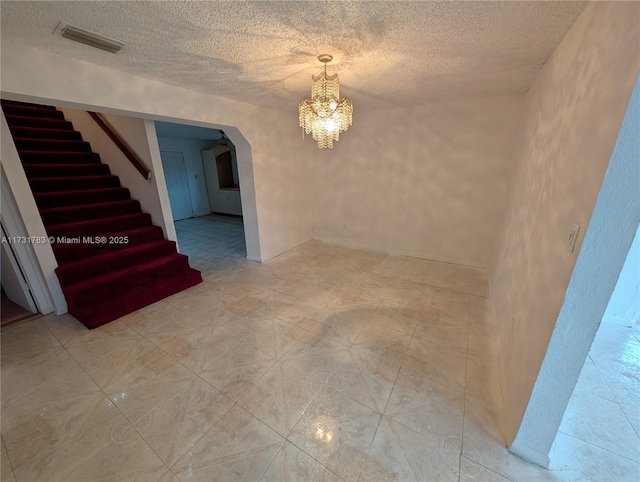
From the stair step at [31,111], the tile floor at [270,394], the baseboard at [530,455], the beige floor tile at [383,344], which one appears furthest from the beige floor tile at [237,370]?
the stair step at [31,111]

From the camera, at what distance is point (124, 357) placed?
1.98 metres

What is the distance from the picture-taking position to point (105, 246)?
A: 304cm

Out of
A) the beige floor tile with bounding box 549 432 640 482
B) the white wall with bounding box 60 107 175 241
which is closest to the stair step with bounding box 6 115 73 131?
the white wall with bounding box 60 107 175 241

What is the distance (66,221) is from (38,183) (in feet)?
2.02

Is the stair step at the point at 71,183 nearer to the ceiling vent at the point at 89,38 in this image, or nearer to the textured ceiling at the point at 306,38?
the textured ceiling at the point at 306,38

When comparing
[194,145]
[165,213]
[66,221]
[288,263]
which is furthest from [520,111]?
[194,145]

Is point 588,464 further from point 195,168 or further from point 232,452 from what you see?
point 195,168

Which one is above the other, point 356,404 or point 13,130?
point 13,130

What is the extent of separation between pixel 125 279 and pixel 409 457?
10.1 feet

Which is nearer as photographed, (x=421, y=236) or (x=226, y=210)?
(x=421, y=236)

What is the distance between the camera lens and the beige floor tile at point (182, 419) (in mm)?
1349

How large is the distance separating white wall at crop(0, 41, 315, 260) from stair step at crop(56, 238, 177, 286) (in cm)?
119

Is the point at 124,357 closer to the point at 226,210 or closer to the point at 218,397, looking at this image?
the point at 218,397

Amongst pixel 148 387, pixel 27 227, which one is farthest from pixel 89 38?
pixel 148 387
